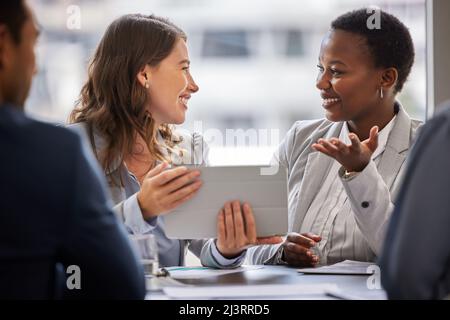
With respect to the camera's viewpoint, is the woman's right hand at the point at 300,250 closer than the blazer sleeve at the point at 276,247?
Yes

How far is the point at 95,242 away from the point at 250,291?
0.56m

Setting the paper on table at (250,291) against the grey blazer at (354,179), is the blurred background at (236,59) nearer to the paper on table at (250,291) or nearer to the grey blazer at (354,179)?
the grey blazer at (354,179)

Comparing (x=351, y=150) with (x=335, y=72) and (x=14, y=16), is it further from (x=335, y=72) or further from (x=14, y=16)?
(x=14, y=16)

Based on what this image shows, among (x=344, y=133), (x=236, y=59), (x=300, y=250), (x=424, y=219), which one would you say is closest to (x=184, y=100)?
(x=236, y=59)

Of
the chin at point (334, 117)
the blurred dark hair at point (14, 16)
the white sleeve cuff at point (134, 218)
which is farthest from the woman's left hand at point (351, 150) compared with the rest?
the blurred dark hair at point (14, 16)

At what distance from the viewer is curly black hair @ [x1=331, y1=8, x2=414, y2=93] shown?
2.47 metres

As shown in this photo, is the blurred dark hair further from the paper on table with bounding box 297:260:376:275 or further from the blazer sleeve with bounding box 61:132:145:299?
the paper on table with bounding box 297:260:376:275

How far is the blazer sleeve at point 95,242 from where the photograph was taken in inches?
47.0

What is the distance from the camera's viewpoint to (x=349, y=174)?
1937 mm

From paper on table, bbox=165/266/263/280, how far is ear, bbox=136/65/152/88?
0.68 m

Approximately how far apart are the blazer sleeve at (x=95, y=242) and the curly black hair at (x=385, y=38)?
144 centimetres

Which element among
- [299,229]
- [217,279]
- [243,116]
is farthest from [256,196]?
[243,116]

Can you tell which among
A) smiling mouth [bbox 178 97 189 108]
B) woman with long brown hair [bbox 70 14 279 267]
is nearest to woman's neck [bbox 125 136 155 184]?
woman with long brown hair [bbox 70 14 279 267]
